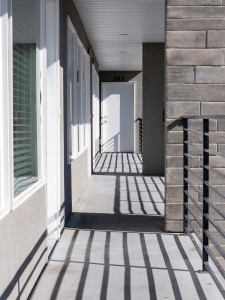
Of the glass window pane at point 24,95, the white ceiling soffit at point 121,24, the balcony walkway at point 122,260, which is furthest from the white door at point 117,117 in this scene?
the glass window pane at point 24,95

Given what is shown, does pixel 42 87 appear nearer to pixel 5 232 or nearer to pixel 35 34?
pixel 35 34

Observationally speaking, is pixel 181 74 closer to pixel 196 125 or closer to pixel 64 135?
pixel 196 125

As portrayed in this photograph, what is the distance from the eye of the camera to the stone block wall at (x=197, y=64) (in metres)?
3.41

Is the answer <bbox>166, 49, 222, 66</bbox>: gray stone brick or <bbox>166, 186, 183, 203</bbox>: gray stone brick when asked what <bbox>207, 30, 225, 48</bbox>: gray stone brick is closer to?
<bbox>166, 49, 222, 66</bbox>: gray stone brick

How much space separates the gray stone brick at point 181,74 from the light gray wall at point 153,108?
368cm

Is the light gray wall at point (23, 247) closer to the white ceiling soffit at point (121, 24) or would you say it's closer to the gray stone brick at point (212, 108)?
the gray stone brick at point (212, 108)

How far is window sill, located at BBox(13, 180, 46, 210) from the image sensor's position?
2.03 metres

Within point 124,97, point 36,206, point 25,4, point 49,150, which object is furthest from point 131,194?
point 124,97

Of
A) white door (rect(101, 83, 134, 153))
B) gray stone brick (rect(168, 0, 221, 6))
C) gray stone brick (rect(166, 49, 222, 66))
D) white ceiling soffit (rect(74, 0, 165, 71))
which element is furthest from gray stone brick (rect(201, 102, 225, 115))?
white door (rect(101, 83, 134, 153))

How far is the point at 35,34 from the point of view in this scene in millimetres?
2598

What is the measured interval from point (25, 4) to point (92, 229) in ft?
6.68

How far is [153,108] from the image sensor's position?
23.5 ft

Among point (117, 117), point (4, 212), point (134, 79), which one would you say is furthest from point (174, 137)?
point (117, 117)

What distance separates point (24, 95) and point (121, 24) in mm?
3708
